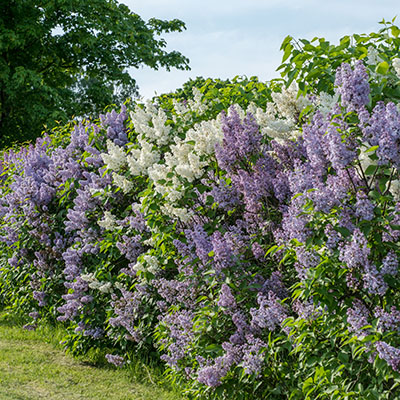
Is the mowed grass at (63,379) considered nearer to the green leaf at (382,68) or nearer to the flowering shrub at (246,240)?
the flowering shrub at (246,240)

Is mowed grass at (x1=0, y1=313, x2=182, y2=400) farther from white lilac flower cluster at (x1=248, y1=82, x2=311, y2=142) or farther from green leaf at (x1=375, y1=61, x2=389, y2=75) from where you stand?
green leaf at (x1=375, y1=61, x2=389, y2=75)

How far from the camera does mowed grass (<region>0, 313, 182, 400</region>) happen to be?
5250mm

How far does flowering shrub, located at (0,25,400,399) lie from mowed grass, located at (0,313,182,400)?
210 mm

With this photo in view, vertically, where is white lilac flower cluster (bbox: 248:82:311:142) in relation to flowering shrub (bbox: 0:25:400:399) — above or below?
above

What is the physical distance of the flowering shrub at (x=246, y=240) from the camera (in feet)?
10.2

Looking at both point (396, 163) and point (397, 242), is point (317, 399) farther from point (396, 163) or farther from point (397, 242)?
point (396, 163)

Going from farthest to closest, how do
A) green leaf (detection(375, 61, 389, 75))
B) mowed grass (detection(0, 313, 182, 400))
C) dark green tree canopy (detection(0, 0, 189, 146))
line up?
1. dark green tree canopy (detection(0, 0, 189, 146))
2. mowed grass (detection(0, 313, 182, 400))
3. green leaf (detection(375, 61, 389, 75))

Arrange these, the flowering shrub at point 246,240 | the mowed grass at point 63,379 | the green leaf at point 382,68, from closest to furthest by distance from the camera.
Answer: the flowering shrub at point 246,240 < the green leaf at point 382,68 < the mowed grass at point 63,379

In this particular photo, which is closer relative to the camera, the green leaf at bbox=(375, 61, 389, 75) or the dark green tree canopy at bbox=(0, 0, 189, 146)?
the green leaf at bbox=(375, 61, 389, 75)

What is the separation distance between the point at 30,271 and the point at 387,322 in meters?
5.70

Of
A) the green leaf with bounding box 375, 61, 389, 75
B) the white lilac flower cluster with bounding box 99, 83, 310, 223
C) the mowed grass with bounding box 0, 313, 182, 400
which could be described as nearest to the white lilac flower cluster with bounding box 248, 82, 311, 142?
the white lilac flower cluster with bounding box 99, 83, 310, 223

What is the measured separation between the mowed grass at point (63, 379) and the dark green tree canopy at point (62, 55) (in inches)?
550

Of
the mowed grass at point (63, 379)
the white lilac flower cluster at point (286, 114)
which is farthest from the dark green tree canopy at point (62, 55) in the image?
the white lilac flower cluster at point (286, 114)

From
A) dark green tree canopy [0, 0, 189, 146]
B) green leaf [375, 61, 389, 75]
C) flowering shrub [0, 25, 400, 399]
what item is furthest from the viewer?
dark green tree canopy [0, 0, 189, 146]
